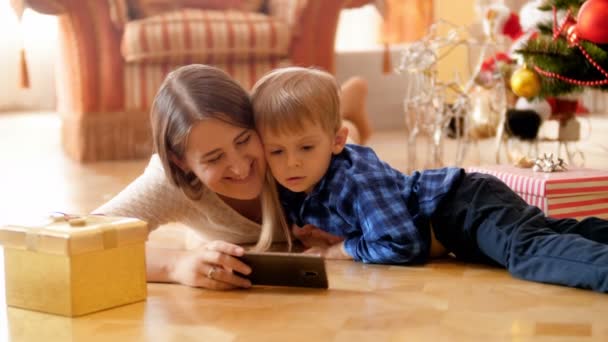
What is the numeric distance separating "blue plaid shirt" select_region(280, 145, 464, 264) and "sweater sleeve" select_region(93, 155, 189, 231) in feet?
0.68

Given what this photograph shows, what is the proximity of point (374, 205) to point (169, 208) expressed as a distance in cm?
40

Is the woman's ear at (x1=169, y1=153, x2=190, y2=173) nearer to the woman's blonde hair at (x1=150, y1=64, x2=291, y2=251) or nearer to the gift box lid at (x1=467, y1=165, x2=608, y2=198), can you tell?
the woman's blonde hair at (x1=150, y1=64, x2=291, y2=251)

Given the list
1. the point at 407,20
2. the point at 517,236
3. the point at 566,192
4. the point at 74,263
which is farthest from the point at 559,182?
the point at 407,20

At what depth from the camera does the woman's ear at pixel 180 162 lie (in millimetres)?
1713

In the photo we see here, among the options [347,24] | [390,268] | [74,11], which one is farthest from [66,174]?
[347,24]

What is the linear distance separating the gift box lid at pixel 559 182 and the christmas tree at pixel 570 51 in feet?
1.33

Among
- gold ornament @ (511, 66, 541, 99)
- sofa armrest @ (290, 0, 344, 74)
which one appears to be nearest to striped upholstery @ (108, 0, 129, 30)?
sofa armrest @ (290, 0, 344, 74)

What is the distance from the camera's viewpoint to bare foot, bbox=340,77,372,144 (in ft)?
9.92

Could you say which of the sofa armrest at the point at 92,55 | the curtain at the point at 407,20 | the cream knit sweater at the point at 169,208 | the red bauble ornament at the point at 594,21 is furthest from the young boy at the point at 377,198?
the curtain at the point at 407,20

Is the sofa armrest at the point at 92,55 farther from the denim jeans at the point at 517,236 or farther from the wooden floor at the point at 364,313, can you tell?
the denim jeans at the point at 517,236

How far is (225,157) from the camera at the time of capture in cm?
169

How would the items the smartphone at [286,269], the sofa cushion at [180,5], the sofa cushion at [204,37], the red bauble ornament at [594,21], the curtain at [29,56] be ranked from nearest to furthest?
1. the smartphone at [286,269]
2. the red bauble ornament at [594,21]
3. the sofa cushion at [204,37]
4. the sofa cushion at [180,5]
5. the curtain at [29,56]

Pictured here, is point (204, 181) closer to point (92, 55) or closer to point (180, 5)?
point (92, 55)

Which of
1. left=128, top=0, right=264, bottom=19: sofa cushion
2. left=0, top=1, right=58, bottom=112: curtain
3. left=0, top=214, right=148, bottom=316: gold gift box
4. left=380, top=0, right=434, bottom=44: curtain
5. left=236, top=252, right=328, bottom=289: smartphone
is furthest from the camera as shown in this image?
left=0, top=1, right=58, bottom=112: curtain
